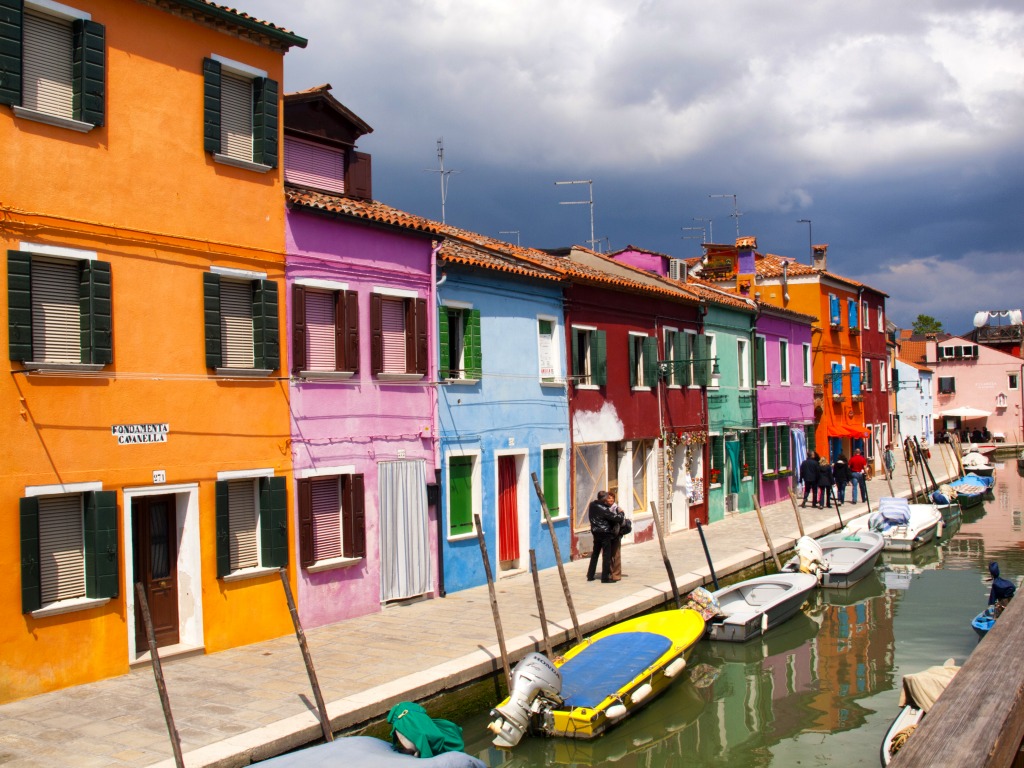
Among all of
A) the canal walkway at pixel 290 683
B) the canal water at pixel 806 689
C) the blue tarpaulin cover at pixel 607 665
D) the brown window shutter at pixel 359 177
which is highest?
the brown window shutter at pixel 359 177

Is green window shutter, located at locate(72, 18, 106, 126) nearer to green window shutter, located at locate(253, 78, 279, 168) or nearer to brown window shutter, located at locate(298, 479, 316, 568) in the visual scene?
green window shutter, located at locate(253, 78, 279, 168)

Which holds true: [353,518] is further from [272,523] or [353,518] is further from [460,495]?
[460,495]

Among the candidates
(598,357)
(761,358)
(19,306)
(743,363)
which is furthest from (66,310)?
(761,358)

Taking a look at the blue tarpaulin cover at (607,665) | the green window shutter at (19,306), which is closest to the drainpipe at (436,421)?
the blue tarpaulin cover at (607,665)

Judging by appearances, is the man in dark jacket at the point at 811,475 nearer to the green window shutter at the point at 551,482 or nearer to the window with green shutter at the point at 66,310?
the green window shutter at the point at 551,482

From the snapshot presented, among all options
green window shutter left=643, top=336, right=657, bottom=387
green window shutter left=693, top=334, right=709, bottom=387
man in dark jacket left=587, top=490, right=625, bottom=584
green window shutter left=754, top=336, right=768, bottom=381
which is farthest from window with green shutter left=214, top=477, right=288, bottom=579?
green window shutter left=754, top=336, right=768, bottom=381

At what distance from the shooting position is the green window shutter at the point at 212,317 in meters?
13.2

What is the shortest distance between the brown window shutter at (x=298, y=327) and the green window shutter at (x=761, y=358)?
2123 cm

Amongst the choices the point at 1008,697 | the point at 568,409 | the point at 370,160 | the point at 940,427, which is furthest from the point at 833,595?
the point at 940,427

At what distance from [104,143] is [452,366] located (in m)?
7.88

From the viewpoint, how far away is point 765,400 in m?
32.9

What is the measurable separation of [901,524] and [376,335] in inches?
727

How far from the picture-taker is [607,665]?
1286 cm

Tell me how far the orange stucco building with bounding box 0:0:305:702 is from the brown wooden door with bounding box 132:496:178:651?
27 millimetres
